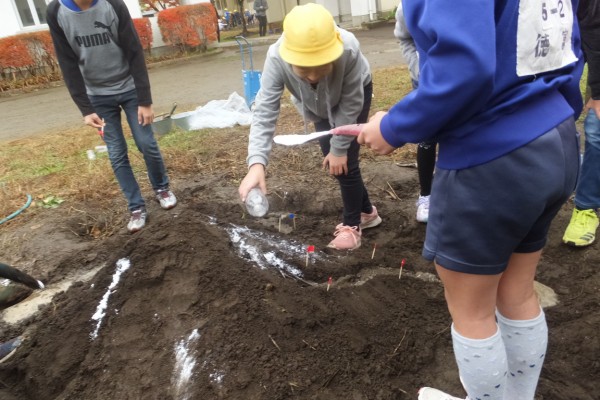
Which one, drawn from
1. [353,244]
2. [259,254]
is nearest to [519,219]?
[353,244]

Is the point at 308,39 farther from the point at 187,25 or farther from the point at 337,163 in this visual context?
the point at 187,25

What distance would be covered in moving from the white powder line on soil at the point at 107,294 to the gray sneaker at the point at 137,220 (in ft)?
1.71

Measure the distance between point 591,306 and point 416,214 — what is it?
1.32m

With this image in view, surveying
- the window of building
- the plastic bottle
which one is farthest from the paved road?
the plastic bottle

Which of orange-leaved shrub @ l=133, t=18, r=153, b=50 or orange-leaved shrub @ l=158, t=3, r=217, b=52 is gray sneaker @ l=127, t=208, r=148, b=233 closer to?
orange-leaved shrub @ l=133, t=18, r=153, b=50

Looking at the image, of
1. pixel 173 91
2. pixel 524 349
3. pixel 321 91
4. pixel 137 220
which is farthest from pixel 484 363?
pixel 173 91

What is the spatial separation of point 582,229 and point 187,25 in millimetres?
14281

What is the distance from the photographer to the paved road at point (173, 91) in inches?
322

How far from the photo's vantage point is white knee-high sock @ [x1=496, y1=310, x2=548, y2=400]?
156cm

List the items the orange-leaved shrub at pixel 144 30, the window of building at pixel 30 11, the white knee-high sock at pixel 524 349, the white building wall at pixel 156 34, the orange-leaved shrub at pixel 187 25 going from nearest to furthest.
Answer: the white knee-high sock at pixel 524 349
the window of building at pixel 30 11
the orange-leaved shrub at pixel 144 30
the orange-leaved shrub at pixel 187 25
the white building wall at pixel 156 34

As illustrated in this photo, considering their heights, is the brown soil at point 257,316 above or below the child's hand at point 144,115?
below

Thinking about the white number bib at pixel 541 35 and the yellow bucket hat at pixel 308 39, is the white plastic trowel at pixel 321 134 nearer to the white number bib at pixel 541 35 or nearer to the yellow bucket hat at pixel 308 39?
the yellow bucket hat at pixel 308 39

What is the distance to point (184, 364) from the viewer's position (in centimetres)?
229

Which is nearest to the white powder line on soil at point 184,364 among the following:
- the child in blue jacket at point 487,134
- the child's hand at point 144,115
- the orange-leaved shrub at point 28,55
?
the child in blue jacket at point 487,134
